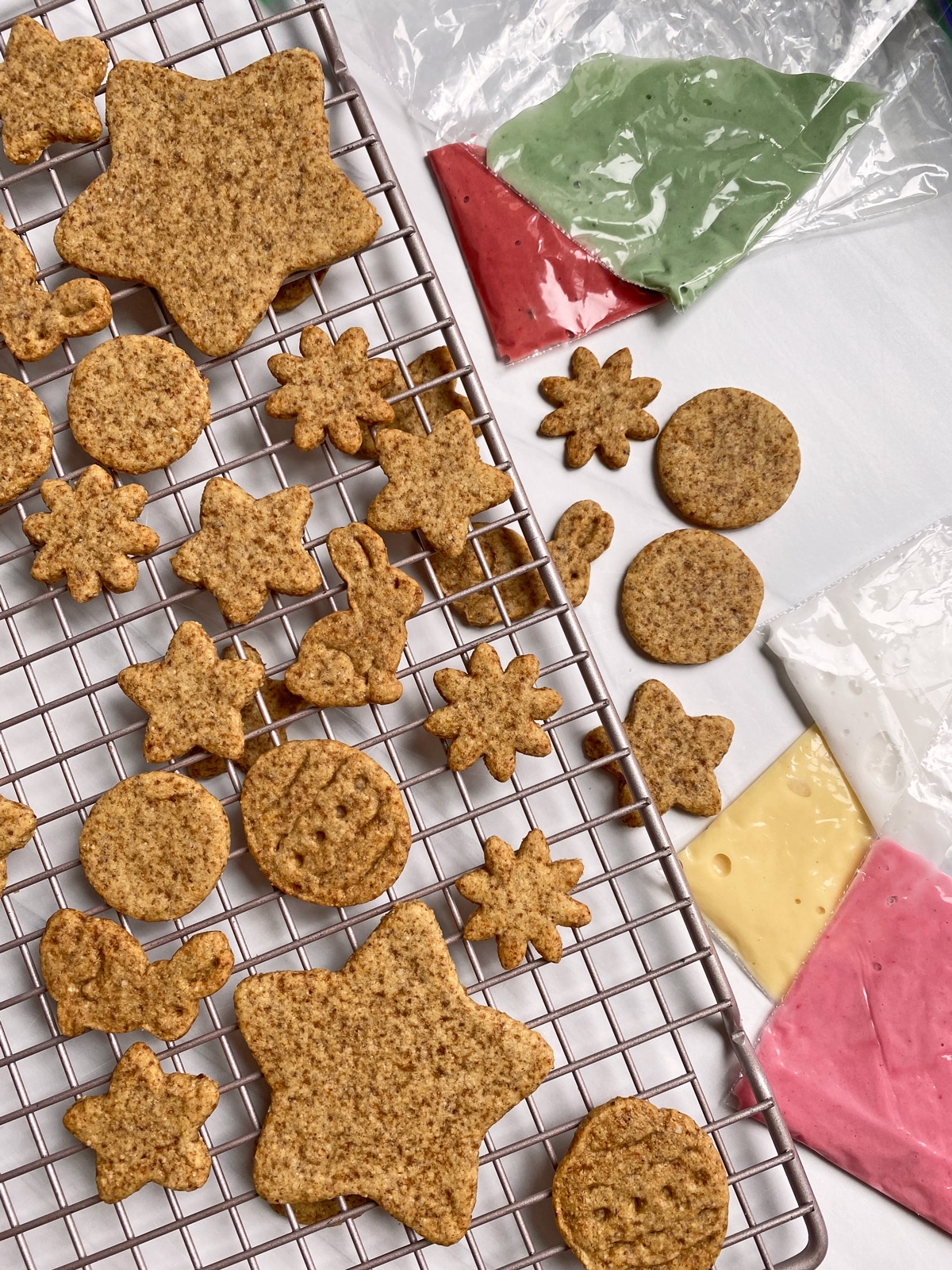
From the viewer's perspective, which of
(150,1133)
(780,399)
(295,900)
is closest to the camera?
(150,1133)

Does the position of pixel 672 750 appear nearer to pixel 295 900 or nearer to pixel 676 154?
pixel 295 900

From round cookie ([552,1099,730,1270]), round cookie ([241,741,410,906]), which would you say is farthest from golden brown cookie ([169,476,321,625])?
round cookie ([552,1099,730,1270])

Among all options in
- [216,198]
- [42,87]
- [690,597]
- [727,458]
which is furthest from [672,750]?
[42,87]

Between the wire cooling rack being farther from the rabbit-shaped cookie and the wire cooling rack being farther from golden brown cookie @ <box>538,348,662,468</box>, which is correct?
golden brown cookie @ <box>538,348,662,468</box>

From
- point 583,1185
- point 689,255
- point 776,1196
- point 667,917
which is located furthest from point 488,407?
point 776,1196

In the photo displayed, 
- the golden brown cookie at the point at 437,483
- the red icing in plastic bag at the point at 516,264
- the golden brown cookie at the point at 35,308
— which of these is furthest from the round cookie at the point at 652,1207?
the golden brown cookie at the point at 35,308

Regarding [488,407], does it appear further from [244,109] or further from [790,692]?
[790,692]
